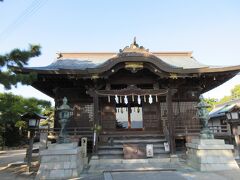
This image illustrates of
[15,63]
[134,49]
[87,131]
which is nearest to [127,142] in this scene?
[87,131]

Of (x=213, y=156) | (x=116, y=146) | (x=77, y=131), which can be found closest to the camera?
(x=213, y=156)

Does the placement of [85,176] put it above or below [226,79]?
below

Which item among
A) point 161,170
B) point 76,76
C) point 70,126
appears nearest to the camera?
point 161,170

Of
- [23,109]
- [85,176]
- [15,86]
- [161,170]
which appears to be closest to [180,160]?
[161,170]

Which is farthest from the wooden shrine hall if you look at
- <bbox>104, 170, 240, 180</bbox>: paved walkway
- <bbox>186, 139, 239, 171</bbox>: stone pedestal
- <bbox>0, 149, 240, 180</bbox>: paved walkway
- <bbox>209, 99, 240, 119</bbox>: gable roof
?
<bbox>104, 170, 240, 180</bbox>: paved walkway

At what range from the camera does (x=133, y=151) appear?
10.4 m

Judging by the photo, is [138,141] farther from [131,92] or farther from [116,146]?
[131,92]

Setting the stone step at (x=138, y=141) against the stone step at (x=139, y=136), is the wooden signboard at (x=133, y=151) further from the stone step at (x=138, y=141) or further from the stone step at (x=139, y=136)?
the stone step at (x=139, y=136)

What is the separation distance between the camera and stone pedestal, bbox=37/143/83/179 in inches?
311

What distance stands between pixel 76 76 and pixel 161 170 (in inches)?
237

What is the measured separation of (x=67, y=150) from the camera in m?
8.18

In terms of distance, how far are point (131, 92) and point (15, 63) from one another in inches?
229

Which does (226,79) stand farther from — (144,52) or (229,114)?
(144,52)

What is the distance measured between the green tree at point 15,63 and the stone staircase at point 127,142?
5262mm
